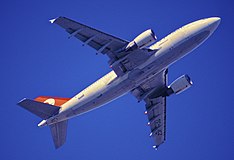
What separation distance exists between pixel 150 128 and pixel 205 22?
862 inches

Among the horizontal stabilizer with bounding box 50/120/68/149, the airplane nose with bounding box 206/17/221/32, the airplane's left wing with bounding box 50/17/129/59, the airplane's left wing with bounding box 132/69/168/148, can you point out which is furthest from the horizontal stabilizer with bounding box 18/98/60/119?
the airplane nose with bounding box 206/17/221/32

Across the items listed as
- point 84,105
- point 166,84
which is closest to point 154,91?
point 166,84

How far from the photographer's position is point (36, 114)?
61.2 metres

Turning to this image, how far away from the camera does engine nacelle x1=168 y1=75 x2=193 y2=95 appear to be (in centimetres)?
6406

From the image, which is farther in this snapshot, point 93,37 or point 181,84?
point 181,84

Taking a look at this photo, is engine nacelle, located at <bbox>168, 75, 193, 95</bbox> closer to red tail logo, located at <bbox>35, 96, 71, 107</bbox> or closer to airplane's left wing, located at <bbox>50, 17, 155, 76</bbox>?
airplane's left wing, located at <bbox>50, 17, 155, 76</bbox>

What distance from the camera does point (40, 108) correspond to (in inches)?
2398

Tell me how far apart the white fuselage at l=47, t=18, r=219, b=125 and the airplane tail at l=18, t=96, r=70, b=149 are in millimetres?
1015

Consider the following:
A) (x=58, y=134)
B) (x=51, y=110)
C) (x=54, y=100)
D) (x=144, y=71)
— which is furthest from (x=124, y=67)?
(x=58, y=134)

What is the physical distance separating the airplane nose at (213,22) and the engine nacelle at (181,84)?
10161 millimetres

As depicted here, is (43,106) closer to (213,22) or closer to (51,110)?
(51,110)

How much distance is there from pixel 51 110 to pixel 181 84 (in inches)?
776

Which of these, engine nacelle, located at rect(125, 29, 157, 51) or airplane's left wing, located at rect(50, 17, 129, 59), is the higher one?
airplane's left wing, located at rect(50, 17, 129, 59)

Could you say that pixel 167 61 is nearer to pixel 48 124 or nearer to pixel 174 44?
pixel 174 44
